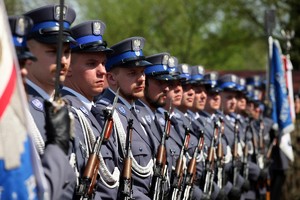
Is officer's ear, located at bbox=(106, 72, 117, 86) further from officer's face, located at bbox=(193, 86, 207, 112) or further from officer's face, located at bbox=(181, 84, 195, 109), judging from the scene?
officer's face, located at bbox=(193, 86, 207, 112)

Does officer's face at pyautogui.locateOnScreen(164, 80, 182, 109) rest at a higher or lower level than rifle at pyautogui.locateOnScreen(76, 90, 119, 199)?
higher

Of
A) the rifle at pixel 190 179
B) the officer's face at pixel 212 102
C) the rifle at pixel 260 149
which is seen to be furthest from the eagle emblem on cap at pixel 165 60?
the rifle at pixel 260 149

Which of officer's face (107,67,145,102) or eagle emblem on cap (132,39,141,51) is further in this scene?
eagle emblem on cap (132,39,141,51)

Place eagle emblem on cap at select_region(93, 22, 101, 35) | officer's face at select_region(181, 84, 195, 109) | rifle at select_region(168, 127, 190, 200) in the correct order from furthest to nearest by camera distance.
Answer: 1. officer's face at select_region(181, 84, 195, 109)
2. rifle at select_region(168, 127, 190, 200)
3. eagle emblem on cap at select_region(93, 22, 101, 35)

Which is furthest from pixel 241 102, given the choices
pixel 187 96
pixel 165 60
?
pixel 165 60

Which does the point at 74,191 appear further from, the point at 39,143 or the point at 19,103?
the point at 19,103

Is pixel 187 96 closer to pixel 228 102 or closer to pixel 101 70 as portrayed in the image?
pixel 228 102

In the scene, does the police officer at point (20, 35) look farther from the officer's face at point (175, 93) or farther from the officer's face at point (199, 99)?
the officer's face at point (199, 99)

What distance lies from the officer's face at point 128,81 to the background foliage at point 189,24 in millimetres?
23600

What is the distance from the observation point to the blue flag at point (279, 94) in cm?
1484

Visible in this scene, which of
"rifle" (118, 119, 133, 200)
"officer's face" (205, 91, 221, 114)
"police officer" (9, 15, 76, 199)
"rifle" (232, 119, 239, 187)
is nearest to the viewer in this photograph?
"police officer" (9, 15, 76, 199)

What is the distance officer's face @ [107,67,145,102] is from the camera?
631 centimetres

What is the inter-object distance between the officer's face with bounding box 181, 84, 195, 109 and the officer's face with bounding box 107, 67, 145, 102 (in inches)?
102

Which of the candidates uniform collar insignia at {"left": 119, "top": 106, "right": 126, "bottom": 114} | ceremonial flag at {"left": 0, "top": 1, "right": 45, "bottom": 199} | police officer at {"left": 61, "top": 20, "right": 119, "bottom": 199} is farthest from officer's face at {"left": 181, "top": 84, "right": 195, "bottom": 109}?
ceremonial flag at {"left": 0, "top": 1, "right": 45, "bottom": 199}
